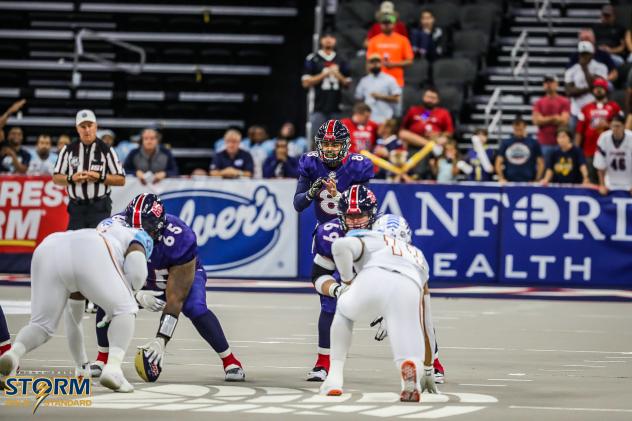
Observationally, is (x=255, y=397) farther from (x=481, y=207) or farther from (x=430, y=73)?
(x=430, y=73)

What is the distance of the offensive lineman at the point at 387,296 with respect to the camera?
8.84 metres

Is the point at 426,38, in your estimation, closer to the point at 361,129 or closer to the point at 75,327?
the point at 361,129

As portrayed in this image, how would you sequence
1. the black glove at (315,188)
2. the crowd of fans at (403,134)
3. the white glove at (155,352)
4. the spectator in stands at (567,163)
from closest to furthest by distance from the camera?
the white glove at (155,352), the black glove at (315,188), the spectator in stands at (567,163), the crowd of fans at (403,134)

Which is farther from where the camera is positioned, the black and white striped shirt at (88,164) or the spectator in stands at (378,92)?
the spectator in stands at (378,92)

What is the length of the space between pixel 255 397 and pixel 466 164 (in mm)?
12080

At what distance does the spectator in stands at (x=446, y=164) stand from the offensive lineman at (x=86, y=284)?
38.9 ft

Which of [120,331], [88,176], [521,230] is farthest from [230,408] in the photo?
[521,230]

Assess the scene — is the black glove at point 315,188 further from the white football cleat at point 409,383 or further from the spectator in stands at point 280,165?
the spectator in stands at point 280,165

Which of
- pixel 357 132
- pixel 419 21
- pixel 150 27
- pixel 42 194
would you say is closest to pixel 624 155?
pixel 357 132

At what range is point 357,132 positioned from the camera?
20.4 metres

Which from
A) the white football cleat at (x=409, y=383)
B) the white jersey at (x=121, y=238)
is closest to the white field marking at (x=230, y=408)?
the white football cleat at (x=409, y=383)

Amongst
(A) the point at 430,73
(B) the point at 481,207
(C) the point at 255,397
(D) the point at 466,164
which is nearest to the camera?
(C) the point at 255,397

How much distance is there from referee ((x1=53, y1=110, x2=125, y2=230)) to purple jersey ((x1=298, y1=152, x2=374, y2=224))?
168 inches

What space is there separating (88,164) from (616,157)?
27.0 ft
